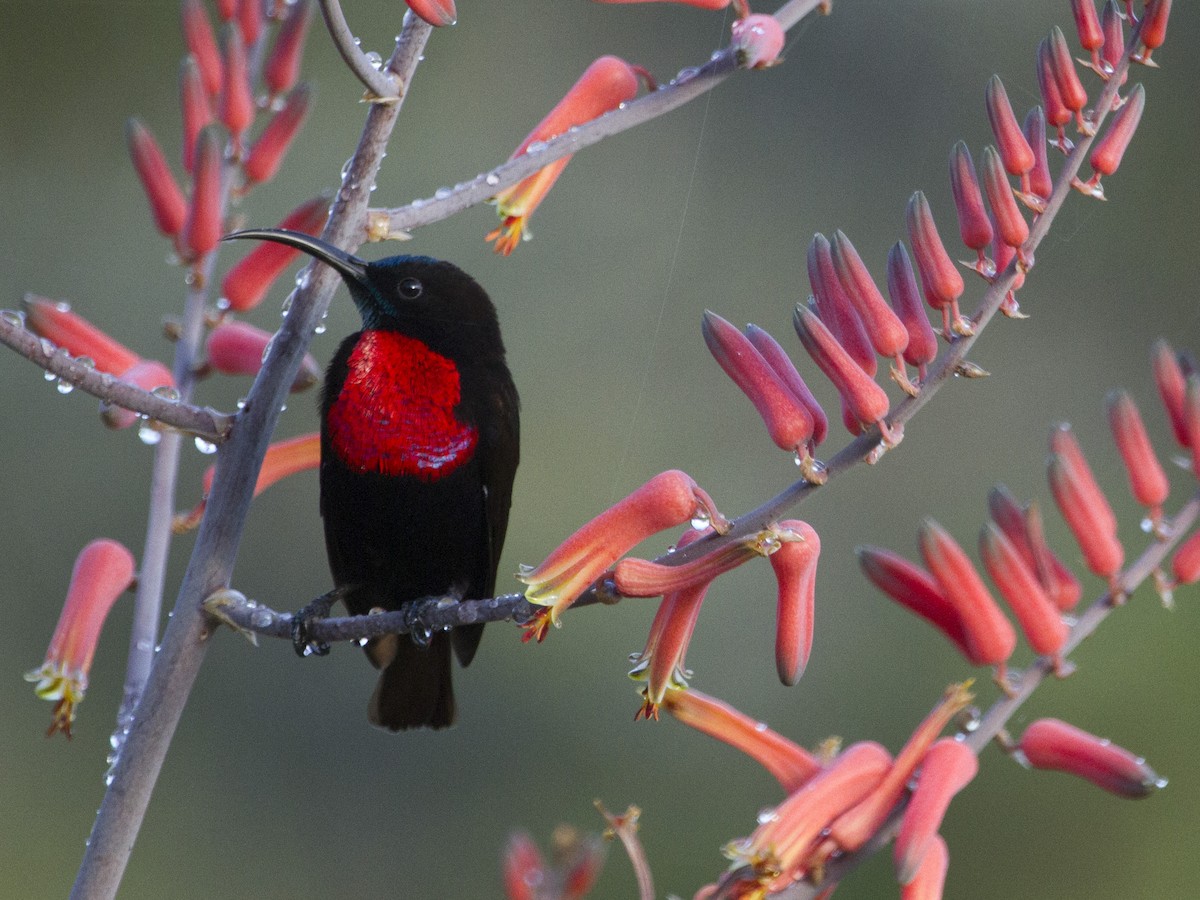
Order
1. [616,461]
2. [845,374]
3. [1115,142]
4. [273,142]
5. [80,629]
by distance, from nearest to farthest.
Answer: [845,374], [1115,142], [80,629], [273,142], [616,461]

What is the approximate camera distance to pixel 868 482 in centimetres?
272

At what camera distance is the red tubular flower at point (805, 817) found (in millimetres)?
760

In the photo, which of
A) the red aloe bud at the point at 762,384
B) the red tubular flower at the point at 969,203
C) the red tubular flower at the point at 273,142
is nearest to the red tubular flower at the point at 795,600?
the red aloe bud at the point at 762,384

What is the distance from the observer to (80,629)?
37.7 inches

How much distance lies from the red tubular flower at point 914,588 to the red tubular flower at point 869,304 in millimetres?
137

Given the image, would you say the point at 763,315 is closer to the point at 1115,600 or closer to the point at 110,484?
the point at 110,484

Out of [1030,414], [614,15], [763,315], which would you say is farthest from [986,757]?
[614,15]

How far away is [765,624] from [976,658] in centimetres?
179

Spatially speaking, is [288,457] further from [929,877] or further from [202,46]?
[929,877]

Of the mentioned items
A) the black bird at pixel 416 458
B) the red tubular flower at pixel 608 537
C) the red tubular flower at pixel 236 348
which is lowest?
the red tubular flower at pixel 608 537

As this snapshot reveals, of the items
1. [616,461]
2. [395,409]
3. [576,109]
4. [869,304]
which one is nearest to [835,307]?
[869,304]

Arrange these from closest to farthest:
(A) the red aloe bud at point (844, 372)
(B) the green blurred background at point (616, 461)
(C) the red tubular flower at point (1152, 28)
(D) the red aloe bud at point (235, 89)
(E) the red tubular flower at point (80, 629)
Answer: (A) the red aloe bud at point (844, 372), (C) the red tubular flower at point (1152, 28), (E) the red tubular flower at point (80, 629), (D) the red aloe bud at point (235, 89), (B) the green blurred background at point (616, 461)

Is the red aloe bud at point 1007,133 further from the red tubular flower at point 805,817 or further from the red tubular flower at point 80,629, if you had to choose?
the red tubular flower at point 80,629

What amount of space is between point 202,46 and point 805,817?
2.40 feet
